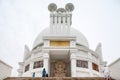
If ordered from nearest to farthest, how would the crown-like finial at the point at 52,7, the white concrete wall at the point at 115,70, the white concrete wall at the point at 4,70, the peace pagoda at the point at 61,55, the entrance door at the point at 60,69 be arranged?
1. the white concrete wall at the point at 115,70
2. the white concrete wall at the point at 4,70
3. the peace pagoda at the point at 61,55
4. the entrance door at the point at 60,69
5. the crown-like finial at the point at 52,7

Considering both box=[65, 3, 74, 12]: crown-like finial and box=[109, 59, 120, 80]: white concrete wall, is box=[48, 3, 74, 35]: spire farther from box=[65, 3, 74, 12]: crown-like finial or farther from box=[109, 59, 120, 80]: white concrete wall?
box=[109, 59, 120, 80]: white concrete wall

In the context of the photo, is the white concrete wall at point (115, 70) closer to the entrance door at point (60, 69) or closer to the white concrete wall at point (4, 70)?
the white concrete wall at point (4, 70)

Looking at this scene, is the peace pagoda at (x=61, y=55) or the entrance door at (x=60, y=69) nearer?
the peace pagoda at (x=61, y=55)

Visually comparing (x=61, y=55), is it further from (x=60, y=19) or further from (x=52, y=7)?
(x=52, y=7)

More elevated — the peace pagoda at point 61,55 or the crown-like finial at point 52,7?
the crown-like finial at point 52,7

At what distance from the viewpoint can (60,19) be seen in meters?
27.2

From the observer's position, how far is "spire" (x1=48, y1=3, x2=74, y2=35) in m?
25.9

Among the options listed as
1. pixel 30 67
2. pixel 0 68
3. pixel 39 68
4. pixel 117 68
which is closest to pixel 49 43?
pixel 39 68

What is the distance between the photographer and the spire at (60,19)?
85.0 feet

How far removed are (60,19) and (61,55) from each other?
5.60 metres

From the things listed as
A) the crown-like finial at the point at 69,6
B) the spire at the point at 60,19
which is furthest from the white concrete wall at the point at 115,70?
the crown-like finial at the point at 69,6

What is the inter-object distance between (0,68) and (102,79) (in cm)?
830

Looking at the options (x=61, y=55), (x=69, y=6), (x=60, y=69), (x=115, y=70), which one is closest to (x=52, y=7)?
(x=69, y=6)

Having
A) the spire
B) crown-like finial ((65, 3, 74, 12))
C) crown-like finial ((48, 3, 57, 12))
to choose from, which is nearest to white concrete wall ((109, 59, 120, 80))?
A: the spire
